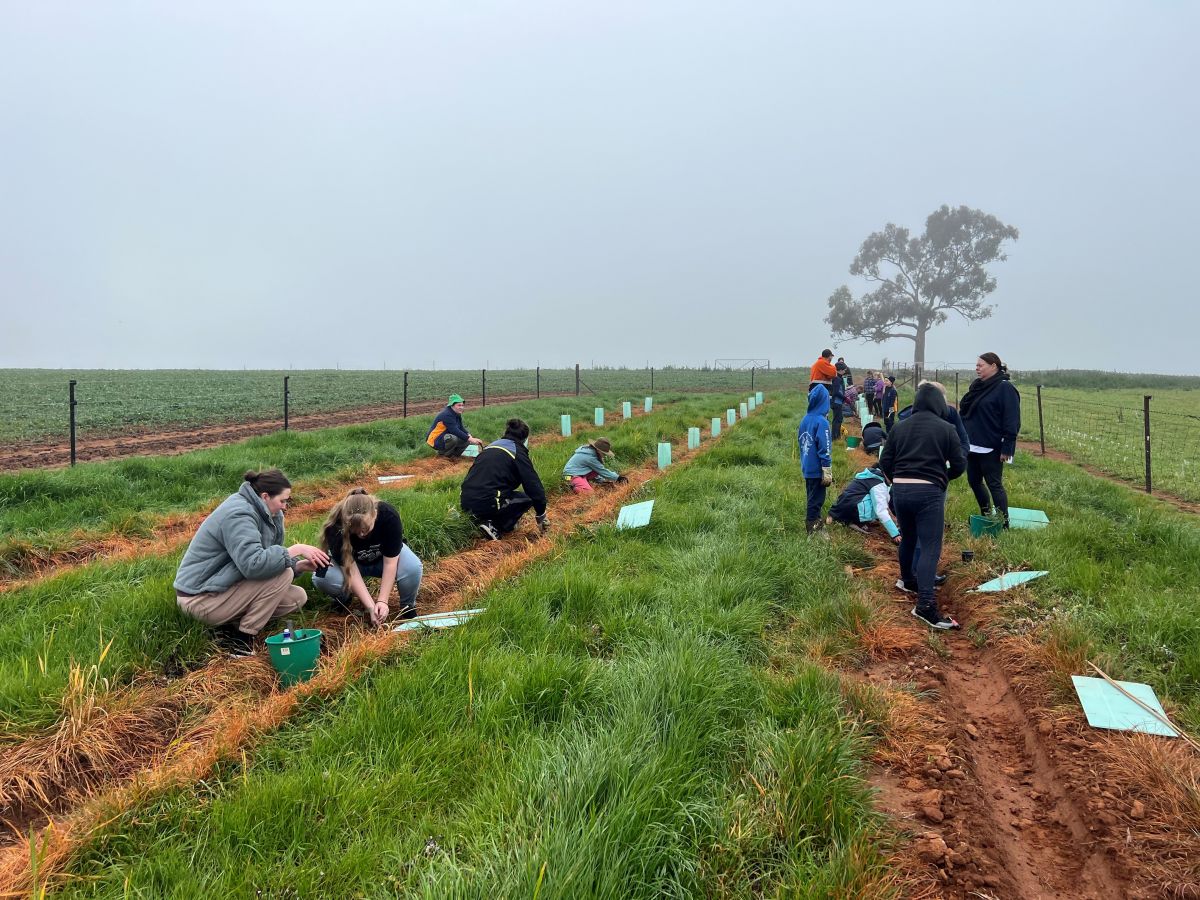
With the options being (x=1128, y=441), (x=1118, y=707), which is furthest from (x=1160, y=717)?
(x=1128, y=441)

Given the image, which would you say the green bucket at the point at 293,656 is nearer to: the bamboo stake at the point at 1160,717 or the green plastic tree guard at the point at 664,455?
the bamboo stake at the point at 1160,717

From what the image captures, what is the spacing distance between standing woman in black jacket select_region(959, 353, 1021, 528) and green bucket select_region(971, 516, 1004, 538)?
131 millimetres

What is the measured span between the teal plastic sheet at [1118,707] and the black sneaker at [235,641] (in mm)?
5004

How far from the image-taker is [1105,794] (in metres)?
2.75

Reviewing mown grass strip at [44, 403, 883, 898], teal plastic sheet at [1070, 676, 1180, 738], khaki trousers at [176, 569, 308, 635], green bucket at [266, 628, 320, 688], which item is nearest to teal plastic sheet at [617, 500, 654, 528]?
mown grass strip at [44, 403, 883, 898]

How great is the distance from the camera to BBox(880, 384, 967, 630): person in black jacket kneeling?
4840mm

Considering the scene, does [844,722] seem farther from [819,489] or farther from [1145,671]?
[819,489]

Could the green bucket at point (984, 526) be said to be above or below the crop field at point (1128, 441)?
below

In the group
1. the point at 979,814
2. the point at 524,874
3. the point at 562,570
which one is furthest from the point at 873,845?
the point at 562,570

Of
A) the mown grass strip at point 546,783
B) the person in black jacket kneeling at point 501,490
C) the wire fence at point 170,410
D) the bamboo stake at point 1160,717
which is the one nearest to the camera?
the mown grass strip at point 546,783

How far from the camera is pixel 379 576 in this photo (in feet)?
16.8

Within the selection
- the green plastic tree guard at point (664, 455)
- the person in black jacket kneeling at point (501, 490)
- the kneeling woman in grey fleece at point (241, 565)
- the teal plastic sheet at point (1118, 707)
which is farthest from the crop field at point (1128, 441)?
the kneeling woman in grey fleece at point (241, 565)

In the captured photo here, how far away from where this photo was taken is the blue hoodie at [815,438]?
Result: 665 centimetres

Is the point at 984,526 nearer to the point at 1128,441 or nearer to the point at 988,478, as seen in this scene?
the point at 988,478
